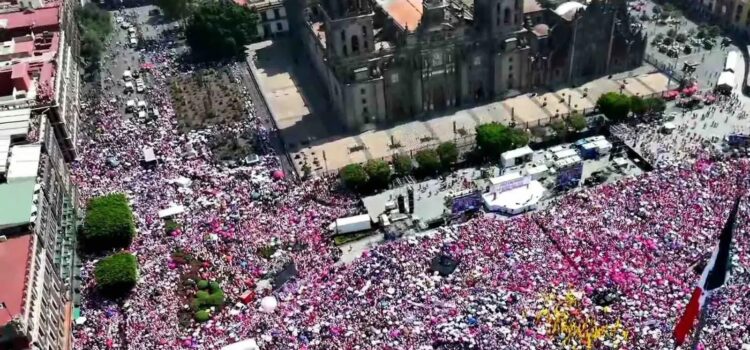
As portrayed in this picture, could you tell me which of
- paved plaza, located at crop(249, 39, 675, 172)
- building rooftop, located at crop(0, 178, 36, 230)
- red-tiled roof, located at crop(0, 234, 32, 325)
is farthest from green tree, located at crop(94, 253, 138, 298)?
paved plaza, located at crop(249, 39, 675, 172)

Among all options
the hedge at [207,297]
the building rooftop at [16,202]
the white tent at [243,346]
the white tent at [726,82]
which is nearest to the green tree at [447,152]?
the hedge at [207,297]

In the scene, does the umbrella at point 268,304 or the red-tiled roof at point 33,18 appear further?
the red-tiled roof at point 33,18

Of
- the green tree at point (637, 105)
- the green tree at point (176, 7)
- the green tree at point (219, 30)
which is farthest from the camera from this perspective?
the green tree at point (176, 7)

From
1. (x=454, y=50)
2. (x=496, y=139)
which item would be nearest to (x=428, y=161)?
(x=496, y=139)

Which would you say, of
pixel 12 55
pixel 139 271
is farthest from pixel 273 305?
pixel 12 55

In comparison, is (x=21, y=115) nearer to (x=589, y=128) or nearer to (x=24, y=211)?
(x=24, y=211)

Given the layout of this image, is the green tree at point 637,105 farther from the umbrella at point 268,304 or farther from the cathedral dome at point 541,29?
the umbrella at point 268,304
